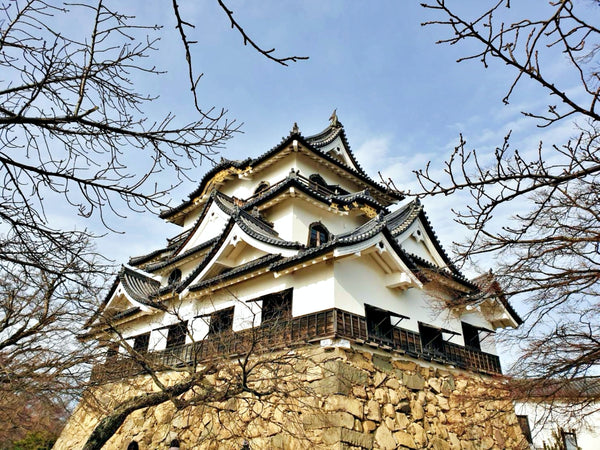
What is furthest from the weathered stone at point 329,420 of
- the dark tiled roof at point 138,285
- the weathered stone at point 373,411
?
the dark tiled roof at point 138,285

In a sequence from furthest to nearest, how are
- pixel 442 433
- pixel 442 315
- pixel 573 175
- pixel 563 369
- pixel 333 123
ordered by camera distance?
pixel 333 123
pixel 442 315
pixel 442 433
pixel 563 369
pixel 573 175

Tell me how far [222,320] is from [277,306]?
247cm

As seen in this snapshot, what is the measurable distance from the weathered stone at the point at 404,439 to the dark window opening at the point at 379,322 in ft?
6.79

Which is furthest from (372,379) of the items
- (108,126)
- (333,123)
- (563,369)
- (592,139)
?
(333,123)

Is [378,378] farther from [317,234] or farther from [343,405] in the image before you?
[317,234]

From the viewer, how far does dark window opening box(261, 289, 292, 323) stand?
995 cm

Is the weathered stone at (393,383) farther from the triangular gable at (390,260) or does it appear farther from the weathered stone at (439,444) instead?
the triangular gable at (390,260)

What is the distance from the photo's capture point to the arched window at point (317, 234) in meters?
12.9

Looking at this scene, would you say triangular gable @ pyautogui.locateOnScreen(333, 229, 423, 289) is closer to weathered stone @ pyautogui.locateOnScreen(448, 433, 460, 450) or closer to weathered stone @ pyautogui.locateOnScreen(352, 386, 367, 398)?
weathered stone @ pyautogui.locateOnScreen(352, 386, 367, 398)

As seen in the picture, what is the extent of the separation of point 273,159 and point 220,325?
6.80 meters

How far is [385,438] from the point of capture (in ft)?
28.5

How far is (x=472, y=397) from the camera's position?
34.3ft

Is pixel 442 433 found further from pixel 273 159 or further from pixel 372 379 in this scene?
pixel 273 159

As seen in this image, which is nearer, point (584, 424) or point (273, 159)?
point (584, 424)
